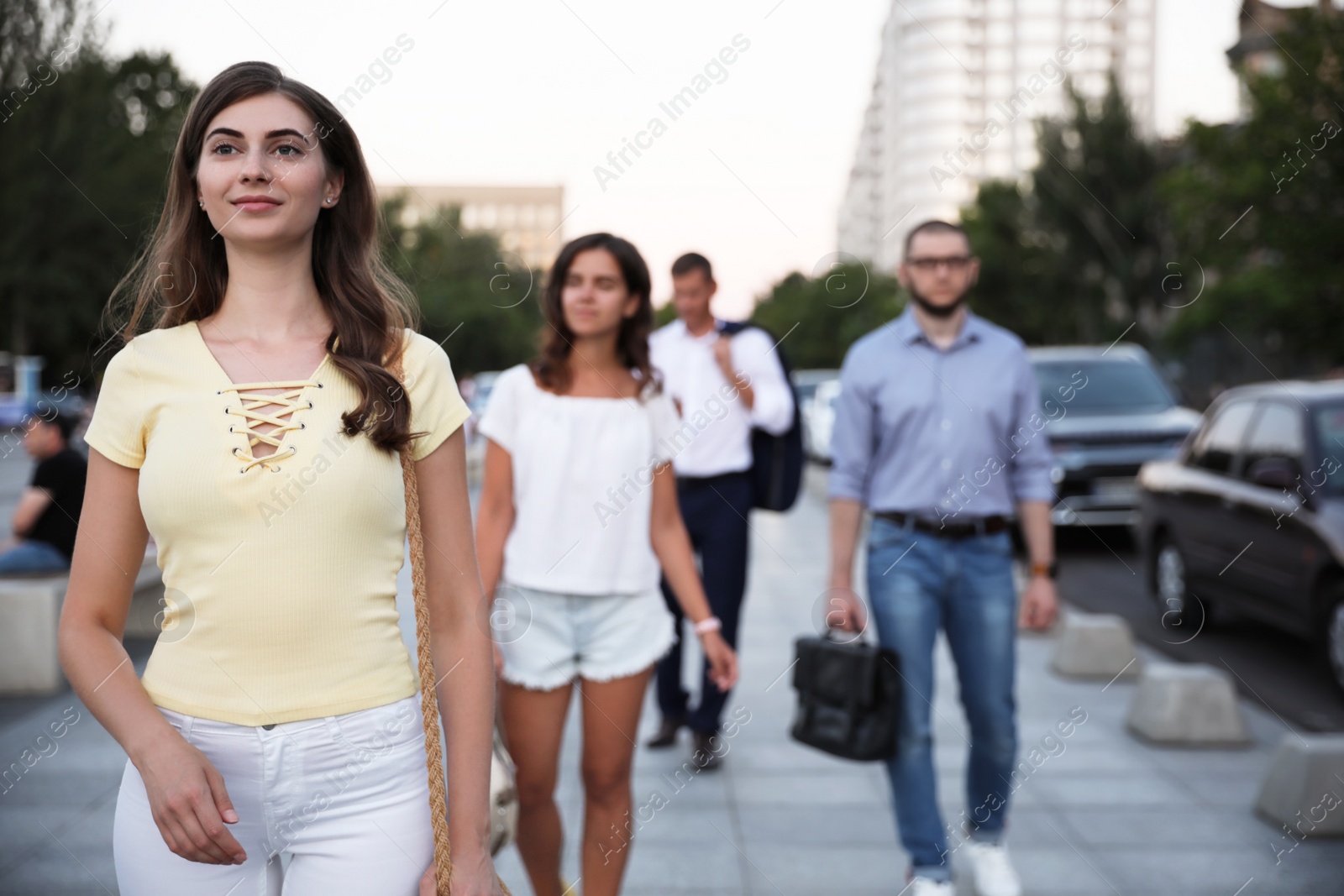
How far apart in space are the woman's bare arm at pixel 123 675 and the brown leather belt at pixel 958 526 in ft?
8.68

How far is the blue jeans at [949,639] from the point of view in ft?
12.8

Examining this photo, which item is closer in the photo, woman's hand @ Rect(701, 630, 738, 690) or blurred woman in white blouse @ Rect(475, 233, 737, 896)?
blurred woman in white blouse @ Rect(475, 233, 737, 896)

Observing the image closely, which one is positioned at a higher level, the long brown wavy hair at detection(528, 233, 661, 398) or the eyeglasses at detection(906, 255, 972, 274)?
the eyeglasses at detection(906, 255, 972, 274)

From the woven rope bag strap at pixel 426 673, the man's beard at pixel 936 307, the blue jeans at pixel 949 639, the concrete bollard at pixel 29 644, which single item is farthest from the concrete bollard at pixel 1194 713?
the concrete bollard at pixel 29 644

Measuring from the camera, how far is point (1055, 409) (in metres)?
12.3

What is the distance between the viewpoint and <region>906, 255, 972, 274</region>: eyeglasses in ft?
13.2

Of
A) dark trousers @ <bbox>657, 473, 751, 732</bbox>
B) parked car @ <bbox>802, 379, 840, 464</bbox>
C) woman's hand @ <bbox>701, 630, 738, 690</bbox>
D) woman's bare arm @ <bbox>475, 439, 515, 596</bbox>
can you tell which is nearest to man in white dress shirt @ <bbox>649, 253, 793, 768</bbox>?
dark trousers @ <bbox>657, 473, 751, 732</bbox>

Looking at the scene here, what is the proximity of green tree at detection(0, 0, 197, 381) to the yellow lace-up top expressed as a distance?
28143 millimetres

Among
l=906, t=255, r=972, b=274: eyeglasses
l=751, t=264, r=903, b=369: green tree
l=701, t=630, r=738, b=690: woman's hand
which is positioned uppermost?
l=751, t=264, r=903, b=369: green tree

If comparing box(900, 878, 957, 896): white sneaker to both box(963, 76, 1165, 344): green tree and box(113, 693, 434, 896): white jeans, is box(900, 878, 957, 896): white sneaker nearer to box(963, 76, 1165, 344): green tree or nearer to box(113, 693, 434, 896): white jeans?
box(113, 693, 434, 896): white jeans

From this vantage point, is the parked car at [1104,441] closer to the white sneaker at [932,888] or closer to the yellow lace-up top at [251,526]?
the white sneaker at [932,888]

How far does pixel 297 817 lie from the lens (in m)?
1.73

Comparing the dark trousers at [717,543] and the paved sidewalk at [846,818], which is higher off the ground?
the dark trousers at [717,543]

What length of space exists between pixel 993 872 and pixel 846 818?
3.04ft
